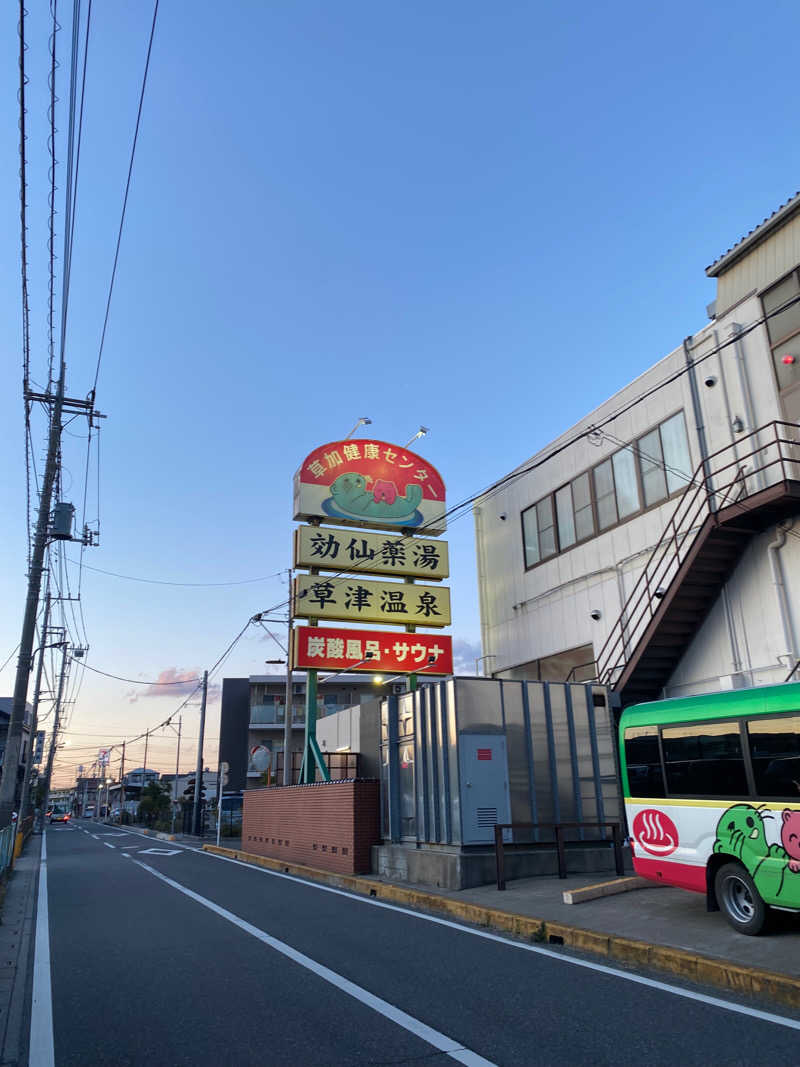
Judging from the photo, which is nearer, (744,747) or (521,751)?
(744,747)

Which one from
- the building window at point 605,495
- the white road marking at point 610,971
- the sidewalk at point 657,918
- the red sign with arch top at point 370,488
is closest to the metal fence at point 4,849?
the white road marking at point 610,971

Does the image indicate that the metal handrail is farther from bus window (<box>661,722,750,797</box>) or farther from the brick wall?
the brick wall

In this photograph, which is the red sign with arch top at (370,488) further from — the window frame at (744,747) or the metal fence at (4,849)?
the window frame at (744,747)

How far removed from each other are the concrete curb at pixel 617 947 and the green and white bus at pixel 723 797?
107 centimetres

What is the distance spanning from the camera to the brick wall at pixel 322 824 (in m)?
15.7

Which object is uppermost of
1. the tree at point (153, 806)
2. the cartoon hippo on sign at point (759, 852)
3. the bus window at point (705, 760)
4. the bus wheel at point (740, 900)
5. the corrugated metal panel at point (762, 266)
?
the corrugated metal panel at point (762, 266)

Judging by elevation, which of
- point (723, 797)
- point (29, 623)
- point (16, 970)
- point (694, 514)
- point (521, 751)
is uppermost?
point (694, 514)

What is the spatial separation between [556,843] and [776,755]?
21.7ft

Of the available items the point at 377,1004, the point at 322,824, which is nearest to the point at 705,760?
the point at 377,1004

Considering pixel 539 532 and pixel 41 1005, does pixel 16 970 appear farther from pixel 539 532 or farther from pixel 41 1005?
pixel 539 532

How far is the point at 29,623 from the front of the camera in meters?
16.3

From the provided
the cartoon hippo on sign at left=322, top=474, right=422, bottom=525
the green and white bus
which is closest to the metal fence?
the cartoon hippo on sign at left=322, top=474, right=422, bottom=525

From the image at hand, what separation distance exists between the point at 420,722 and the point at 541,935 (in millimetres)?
6312

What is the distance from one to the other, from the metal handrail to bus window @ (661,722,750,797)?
544 cm
